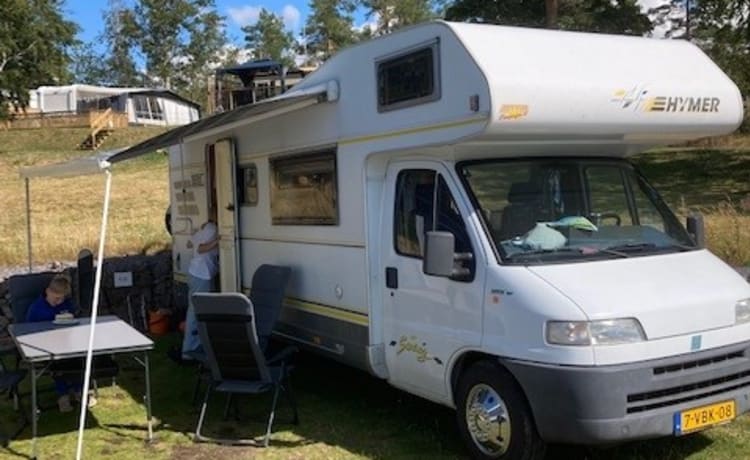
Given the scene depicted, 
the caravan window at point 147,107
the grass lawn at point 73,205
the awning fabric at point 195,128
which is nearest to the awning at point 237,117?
the awning fabric at point 195,128

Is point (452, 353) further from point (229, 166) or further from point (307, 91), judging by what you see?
point (229, 166)

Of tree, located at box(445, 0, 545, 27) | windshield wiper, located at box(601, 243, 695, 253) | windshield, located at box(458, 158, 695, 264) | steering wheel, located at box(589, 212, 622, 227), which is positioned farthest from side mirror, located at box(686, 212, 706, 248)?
tree, located at box(445, 0, 545, 27)

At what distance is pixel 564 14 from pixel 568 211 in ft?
81.9

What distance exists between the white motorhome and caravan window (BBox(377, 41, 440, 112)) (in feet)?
0.05

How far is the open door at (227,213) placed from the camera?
8086 millimetres

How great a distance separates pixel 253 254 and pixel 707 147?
93.8 feet

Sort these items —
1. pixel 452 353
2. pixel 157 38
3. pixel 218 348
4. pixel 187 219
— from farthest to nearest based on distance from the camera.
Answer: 1. pixel 157 38
2. pixel 187 219
3. pixel 218 348
4. pixel 452 353

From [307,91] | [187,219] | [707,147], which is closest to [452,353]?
[307,91]

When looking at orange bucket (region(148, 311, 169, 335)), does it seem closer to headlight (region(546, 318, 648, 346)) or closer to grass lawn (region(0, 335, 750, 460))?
grass lawn (region(0, 335, 750, 460))

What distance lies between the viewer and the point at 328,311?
659 centimetres

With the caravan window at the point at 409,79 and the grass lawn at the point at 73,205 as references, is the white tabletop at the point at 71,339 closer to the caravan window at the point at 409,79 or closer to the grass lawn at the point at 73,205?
the caravan window at the point at 409,79

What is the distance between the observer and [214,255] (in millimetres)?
8539

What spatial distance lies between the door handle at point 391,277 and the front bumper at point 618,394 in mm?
1281

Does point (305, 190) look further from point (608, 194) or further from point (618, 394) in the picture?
point (618, 394)
